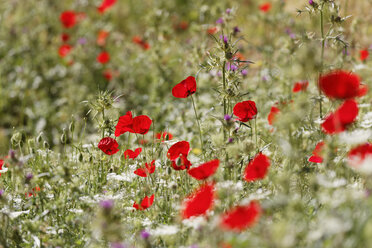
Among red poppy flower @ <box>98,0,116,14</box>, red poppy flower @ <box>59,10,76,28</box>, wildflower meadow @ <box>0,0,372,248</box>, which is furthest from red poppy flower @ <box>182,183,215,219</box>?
red poppy flower @ <box>59,10,76,28</box>

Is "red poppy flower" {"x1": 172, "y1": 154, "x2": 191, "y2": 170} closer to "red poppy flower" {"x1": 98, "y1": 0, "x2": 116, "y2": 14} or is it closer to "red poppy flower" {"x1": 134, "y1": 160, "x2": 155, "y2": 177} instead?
"red poppy flower" {"x1": 134, "y1": 160, "x2": 155, "y2": 177}

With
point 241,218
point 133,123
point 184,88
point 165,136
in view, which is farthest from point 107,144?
point 241,218

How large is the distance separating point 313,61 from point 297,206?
0.44 m

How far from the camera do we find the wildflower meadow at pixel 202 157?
4.66ft

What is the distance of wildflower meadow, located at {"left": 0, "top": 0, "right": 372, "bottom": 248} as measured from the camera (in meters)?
1.42

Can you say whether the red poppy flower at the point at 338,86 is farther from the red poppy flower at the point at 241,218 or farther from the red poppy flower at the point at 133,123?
the red poppy flower at the point at 133,123

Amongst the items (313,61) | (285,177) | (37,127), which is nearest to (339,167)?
(285,177)

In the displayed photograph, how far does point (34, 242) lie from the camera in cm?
177

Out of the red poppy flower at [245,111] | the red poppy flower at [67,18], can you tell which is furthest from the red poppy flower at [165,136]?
the red poppy flower at [67,18]

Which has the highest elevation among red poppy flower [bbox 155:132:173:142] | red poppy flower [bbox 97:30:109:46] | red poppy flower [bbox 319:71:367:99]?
red poppy flower [bbox 97:30:109:46]

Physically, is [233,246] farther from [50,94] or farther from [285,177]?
[50,94]

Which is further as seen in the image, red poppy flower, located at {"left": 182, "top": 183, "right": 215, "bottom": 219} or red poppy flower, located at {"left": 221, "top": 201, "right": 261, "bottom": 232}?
red poppy flower, located at {"left": 182, "top": 183, "right": 215, "bottom": 219}

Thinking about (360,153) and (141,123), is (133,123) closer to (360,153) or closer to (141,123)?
(141,123)

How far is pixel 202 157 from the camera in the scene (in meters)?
2.42
